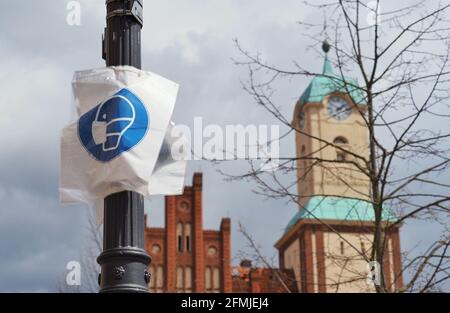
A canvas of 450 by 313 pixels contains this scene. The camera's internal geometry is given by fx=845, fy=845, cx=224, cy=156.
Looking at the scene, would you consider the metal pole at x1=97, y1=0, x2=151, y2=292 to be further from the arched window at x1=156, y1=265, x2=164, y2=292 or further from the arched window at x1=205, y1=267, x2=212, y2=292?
the arched window at x1=156, y1=265, x2=164, y2=292

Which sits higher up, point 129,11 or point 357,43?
point 357,43

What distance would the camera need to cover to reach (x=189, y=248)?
3906 cm

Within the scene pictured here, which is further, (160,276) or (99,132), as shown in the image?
(160,276)

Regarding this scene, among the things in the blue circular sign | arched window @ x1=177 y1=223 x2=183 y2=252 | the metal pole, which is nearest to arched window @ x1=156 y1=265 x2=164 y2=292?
arched window @ x1=177 y1=223 x2=183 y2=252

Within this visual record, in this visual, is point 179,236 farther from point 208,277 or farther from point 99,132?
point 99,132

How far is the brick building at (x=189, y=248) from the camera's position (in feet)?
126

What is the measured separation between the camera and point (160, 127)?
440cm

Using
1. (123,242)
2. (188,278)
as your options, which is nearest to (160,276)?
(188,278)

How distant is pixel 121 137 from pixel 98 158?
6.8 inches

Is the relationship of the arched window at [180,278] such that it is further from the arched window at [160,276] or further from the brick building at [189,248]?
the arched window at [160,276]
